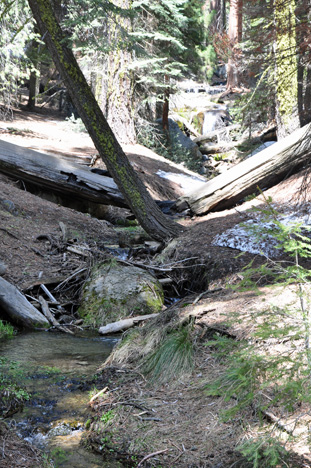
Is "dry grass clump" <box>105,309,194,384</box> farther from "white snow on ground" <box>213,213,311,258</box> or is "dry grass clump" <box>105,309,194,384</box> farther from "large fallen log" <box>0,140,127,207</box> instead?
"large fallen log" <box>0,140,127,207</box>

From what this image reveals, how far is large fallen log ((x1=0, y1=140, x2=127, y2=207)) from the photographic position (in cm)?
1071

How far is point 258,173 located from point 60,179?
189 inches

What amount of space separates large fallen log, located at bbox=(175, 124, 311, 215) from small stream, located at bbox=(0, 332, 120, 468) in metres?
4.67

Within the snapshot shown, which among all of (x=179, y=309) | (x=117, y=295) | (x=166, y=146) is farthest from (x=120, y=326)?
(x=166, y=146)

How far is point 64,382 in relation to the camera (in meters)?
4.21

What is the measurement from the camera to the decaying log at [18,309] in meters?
5.88

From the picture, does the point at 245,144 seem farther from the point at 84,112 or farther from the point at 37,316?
the point at 37,316

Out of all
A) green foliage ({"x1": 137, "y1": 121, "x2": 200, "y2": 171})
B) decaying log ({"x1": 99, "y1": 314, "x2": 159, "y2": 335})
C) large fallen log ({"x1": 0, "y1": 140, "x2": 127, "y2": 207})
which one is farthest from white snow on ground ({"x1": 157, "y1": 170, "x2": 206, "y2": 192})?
decaying log ({"x1": 99, "y1": 314, "x2": 159, "y2": 335})

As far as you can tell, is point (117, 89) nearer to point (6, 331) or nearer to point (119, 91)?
point (119, 91)

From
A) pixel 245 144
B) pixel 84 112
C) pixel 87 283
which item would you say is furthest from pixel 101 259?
pixel 245 144

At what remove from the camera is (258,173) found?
29.6 feet

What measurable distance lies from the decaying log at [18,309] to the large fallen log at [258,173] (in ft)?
15.8

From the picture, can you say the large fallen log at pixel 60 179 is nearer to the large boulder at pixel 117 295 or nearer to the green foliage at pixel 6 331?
the large boulder at pixel 117 295

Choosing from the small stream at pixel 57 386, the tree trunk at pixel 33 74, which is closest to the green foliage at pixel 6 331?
the small stream at pixel 57 386
